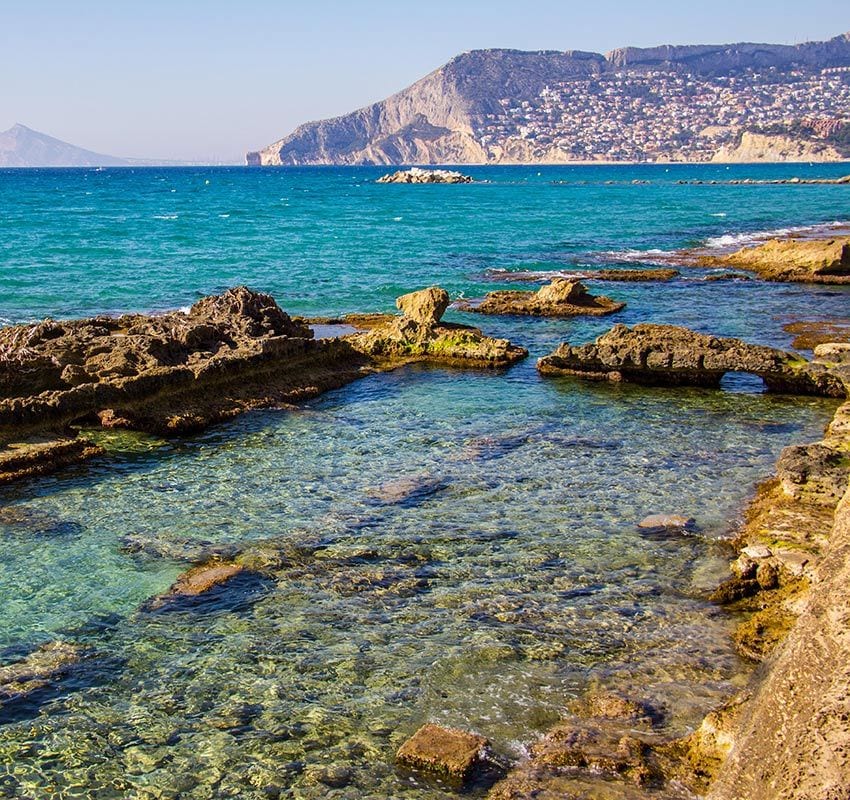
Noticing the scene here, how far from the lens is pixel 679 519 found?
13.5m

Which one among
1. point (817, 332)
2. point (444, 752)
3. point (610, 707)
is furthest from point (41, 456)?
point (817, 332)

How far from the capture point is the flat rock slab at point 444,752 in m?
7.80

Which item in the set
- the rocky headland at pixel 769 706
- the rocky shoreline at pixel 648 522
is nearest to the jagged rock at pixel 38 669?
the rocky shoreline at pixel 648 522

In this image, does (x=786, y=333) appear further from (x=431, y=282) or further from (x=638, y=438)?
(x=431, y=282)

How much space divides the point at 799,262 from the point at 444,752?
124ft

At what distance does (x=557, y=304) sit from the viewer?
32.6m

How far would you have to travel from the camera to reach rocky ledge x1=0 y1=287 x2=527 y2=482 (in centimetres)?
1700

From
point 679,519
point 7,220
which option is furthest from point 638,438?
point 7,220

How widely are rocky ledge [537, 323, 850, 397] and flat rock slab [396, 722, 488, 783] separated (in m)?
15.7

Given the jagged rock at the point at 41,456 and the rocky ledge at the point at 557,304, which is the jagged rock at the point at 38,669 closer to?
the jagged rock at the point at 41,456

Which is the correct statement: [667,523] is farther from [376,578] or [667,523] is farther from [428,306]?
[428,306]

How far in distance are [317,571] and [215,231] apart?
60.4 meters

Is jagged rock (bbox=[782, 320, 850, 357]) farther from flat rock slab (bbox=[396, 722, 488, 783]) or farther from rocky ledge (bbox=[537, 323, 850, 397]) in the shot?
flat rock slab (bbox=[396, 722, 488, 783])

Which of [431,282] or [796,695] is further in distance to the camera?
[431,282]
